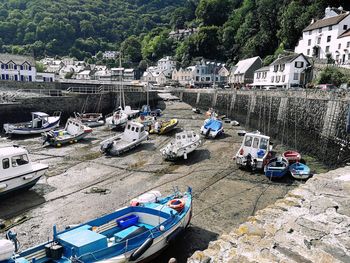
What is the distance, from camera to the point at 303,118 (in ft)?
73.4

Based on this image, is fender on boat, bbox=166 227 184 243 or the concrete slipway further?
the concrete slipway

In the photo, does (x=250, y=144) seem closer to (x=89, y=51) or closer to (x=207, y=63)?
(x=207, y=63)

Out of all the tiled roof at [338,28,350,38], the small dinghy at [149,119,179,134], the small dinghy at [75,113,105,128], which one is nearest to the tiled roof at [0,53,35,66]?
the small dinghy at [75,113,105,128]

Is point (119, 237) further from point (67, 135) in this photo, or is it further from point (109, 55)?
point (109, 55)

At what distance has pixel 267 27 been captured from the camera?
64.3 meters

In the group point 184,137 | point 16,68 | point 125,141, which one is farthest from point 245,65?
point 184,137

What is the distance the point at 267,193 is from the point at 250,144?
15.7ft

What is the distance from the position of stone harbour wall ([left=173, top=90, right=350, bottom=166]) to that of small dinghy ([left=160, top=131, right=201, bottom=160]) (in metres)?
7.41

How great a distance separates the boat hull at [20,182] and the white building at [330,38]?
1466 inches

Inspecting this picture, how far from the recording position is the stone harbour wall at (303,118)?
17453 mm

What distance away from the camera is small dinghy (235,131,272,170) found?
669 inches

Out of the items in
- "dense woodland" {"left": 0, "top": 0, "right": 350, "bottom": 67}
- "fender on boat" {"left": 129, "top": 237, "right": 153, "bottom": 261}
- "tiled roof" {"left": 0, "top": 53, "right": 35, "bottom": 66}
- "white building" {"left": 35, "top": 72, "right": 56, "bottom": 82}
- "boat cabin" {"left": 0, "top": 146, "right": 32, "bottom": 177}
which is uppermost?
"dense woodland" {"left": 0, "top": 0, "right": 350, "bottom": 67}

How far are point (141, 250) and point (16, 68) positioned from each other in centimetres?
4860

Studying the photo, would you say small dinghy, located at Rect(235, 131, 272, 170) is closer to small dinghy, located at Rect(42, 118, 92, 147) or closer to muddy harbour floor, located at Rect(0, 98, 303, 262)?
muddy harbour floor, located at Rect(0, 98, 303, 262)
